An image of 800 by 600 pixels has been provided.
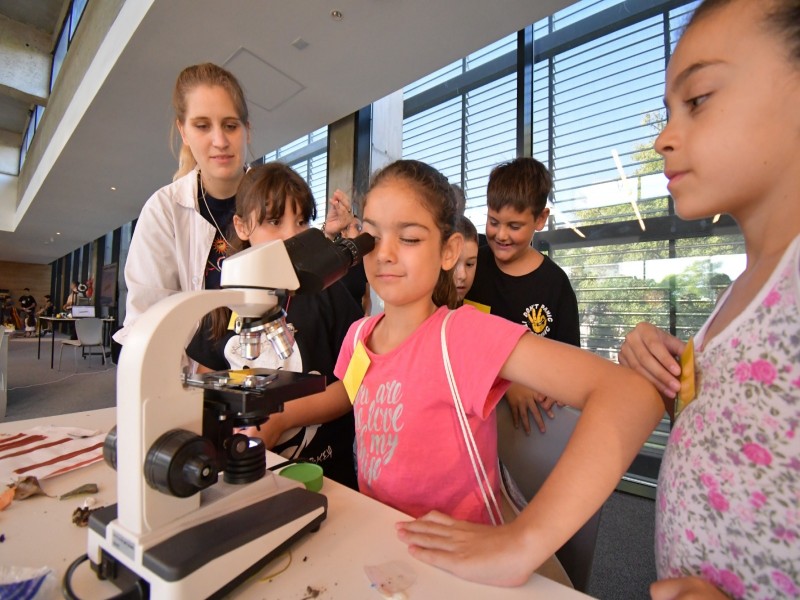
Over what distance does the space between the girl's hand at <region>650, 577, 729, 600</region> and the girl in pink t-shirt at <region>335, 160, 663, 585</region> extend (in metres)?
0.10

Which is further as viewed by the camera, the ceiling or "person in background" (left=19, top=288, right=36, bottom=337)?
"person in background" (left=19, top=288, right=36, bottom=337)

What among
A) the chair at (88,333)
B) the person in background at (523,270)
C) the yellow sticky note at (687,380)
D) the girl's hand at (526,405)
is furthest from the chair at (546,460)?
the chair at (88,333)

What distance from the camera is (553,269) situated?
5.66ft

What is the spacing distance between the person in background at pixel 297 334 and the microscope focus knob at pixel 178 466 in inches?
23.6

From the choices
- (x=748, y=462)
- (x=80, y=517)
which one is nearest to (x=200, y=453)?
(x=80, y=517)

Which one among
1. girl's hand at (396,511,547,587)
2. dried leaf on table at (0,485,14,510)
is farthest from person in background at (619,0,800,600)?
dried leaf on table at (0,485,14,510)

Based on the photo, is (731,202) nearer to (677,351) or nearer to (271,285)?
(677,351)

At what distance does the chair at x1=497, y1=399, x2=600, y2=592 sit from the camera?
2.61 ft

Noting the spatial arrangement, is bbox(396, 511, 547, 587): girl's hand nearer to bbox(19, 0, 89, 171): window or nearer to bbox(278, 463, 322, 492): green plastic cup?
bbox(278, 463, 322, 492): green plastic cup

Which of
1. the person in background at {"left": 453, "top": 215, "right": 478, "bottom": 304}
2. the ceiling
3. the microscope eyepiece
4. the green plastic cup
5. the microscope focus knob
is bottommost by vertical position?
the green plastic cup

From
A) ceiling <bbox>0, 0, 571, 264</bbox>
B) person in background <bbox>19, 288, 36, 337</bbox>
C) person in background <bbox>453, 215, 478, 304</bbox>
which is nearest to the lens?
person in background <bbox>453, 215, 478, 304</bbox>

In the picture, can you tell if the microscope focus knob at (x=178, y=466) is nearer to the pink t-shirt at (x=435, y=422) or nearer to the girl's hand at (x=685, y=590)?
the pink t-shirt at (x=435, y=422)

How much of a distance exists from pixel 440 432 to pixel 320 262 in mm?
446

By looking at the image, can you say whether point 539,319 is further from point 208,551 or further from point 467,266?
point 208,551
